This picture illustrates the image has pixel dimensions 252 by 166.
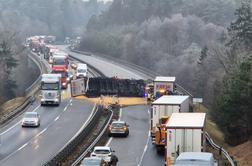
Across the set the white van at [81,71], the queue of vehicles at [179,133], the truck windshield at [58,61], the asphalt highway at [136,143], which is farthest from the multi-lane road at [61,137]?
the white van at [81,71]

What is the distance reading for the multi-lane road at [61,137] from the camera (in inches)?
1777

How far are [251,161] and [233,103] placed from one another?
1140 centimetres

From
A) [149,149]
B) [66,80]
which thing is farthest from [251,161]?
[66,80]

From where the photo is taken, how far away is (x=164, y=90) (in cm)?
6869

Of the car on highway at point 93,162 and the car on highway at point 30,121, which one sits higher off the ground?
the car on highway at point 93,162

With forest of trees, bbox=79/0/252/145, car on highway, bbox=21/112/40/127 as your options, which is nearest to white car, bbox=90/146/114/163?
forest of trees, bbox=79/0/252/145

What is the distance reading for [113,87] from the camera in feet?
262

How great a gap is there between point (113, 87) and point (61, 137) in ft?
85.7

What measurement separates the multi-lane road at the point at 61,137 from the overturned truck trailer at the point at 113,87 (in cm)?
358

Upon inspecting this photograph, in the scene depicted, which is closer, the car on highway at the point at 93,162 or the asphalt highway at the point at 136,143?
the car on highway at the point at 93,162

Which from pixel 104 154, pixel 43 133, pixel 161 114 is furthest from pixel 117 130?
Answer: pixel 104 154

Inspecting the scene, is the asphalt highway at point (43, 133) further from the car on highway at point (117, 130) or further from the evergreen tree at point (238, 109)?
the evergreen tree at point (238, 109)

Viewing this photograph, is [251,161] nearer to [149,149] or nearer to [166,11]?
[149,149]

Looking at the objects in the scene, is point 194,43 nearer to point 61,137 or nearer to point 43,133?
point 43,133
